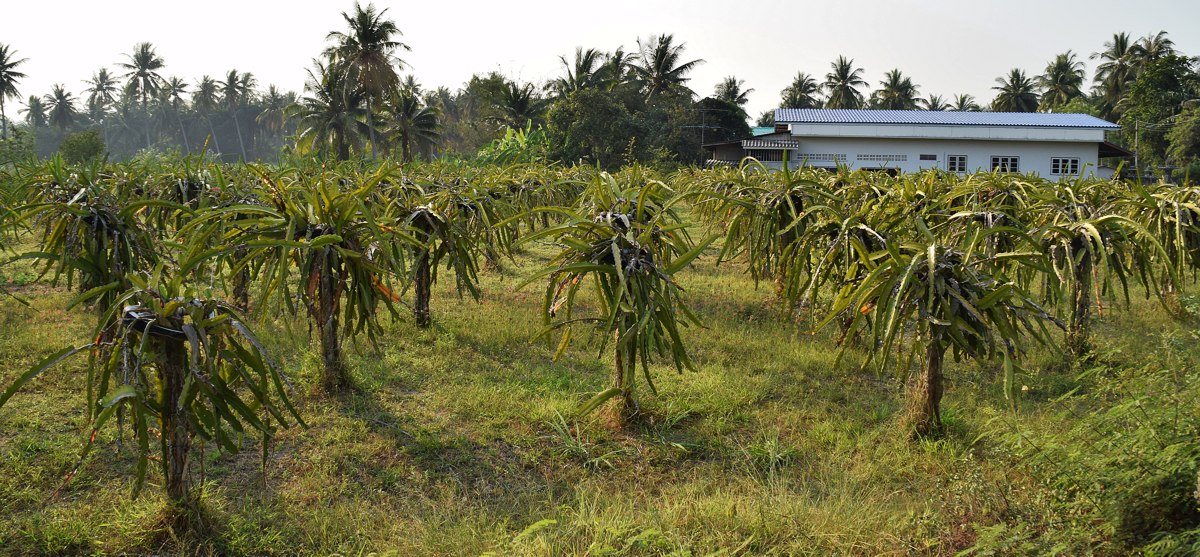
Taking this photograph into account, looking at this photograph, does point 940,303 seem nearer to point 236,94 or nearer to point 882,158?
point 882,158

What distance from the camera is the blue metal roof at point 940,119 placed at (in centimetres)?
3003

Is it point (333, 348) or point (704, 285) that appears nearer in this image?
point (333, 348)

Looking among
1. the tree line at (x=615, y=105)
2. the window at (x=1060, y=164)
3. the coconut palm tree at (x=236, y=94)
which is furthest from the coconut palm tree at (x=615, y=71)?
the coconut palm tree at (x=236, y=94)

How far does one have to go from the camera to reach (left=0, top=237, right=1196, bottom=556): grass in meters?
3.00

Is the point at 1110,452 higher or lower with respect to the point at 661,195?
lower

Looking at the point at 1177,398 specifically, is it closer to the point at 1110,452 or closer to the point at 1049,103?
the point at 1110,452

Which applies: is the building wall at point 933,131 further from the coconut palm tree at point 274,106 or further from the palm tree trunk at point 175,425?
the coconut palm tree at point 274,106

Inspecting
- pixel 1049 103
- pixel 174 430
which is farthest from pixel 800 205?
pixel 1049 103

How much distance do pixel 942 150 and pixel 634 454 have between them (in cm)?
3026

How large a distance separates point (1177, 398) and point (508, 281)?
7.27 m

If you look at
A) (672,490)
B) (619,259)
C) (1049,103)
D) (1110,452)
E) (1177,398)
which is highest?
(1049,103)

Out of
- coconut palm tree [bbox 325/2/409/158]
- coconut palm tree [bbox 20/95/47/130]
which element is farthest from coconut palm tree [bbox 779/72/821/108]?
coconut palm tree [bbox 20/95/47/130]

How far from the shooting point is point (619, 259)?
371cm

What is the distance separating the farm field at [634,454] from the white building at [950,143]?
82.1 feet
